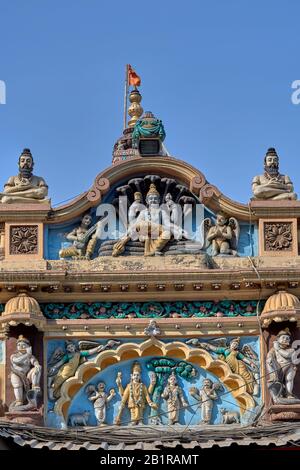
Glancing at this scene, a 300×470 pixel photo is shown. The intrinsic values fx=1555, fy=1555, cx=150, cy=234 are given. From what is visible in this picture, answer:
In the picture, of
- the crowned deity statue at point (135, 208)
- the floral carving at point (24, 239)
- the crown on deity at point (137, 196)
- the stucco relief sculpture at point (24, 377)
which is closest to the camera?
the stucco relief sculpture at point (24, 377)

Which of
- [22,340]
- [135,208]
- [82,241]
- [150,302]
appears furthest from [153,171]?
[22,340]

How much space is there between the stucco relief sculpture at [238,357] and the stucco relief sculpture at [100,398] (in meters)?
1.50

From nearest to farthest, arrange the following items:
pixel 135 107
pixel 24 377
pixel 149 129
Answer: pixel 24 377 < pixel 149 129 < pixel 135 107

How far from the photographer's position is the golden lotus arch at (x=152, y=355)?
24.1m

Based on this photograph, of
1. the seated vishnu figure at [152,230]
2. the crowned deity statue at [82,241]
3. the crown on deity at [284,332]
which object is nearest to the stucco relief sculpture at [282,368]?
the crown on deity at [284,332]

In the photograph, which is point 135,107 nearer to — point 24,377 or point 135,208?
point 135,208

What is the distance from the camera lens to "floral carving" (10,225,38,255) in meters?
24.8

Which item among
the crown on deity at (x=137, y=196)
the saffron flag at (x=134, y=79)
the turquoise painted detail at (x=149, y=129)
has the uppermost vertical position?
the saffron flag at (x=134, y=79)

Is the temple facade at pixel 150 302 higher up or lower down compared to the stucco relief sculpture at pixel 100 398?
higher up

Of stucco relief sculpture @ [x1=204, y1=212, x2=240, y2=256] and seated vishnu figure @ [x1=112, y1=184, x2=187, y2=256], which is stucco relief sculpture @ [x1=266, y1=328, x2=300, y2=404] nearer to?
stucco relief sculpture @ [x1=204, y1=212, x2=240, y2=256]

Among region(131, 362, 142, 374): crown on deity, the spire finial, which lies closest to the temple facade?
region(131, 362, 142, 374): crown on deity

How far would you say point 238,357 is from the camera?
24328 millimetres

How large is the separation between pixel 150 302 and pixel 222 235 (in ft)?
5.30

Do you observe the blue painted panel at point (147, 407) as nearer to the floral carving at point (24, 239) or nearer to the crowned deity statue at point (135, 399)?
Answer: the crowned deity statue at point (135, 399)
